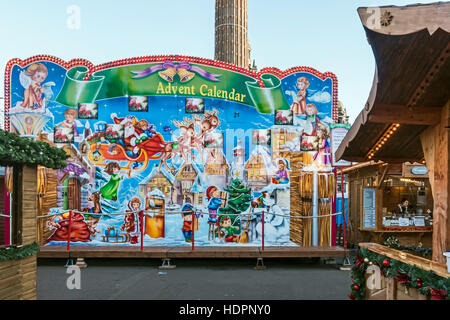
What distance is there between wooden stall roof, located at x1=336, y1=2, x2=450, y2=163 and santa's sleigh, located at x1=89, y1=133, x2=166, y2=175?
6.53 metres

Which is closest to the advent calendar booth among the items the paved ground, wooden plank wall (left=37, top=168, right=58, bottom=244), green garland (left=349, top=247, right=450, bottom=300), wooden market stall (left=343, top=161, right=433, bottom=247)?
wooden plank wall (left=37, top=168, right=58, bottom=244)

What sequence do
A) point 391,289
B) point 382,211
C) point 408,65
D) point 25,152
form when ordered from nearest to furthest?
1. point 408,65
2. point 391,289
3. point 25,152
4. point 382,211

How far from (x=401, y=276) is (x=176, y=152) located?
298 inches

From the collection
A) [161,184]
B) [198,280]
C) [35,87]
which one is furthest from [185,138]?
[35,87]

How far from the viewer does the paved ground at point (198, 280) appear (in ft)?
23.9

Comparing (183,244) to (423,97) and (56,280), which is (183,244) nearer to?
(56,280)

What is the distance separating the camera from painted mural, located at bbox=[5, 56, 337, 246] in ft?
35.5

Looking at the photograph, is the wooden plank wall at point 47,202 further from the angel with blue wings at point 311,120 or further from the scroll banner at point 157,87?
the angel with blue wings at point 311,120

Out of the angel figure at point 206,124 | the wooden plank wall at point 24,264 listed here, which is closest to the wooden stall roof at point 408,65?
the wooden plank wall at point 24,264

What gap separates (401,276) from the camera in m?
4.42

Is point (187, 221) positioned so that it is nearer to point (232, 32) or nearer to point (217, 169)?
point (217, 169)

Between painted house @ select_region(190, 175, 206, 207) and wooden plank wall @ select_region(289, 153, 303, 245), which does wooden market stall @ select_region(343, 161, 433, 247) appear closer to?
wooden plank wall @ select_region(289, 153, 303, 245)

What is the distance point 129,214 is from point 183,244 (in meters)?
1.85

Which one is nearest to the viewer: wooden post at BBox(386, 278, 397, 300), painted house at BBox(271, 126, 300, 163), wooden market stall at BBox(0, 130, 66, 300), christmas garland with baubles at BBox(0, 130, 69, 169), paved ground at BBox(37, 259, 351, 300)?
wooden post at BBox(386, 278, 397, 300)
